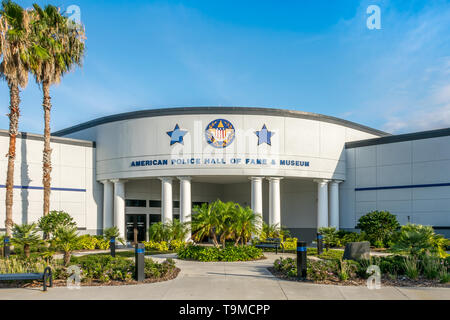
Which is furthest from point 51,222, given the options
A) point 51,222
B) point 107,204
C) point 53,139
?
point 53,139

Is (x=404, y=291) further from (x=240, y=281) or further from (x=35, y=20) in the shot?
(x=35, y=20)

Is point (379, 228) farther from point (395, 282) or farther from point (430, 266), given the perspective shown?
point (395, 282)

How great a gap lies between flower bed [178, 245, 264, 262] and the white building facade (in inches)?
275

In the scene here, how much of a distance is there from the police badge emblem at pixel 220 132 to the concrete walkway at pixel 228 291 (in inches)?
611

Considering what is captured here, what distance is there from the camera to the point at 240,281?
12.5 m

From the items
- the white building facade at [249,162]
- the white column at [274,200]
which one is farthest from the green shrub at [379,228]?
the white column at [274,200]

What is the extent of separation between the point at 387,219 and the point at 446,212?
4913 mm

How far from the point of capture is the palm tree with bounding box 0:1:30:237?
22.5 metres

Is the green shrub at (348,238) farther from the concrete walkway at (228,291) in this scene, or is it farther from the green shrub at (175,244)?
the concrete walkway at (228,291)

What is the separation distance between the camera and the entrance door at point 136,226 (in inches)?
A: 1319

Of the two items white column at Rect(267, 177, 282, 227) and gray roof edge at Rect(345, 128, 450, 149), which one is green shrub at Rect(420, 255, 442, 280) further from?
gray roof edge at Rect(345, 128, 450, 149)

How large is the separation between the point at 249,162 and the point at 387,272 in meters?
15.5

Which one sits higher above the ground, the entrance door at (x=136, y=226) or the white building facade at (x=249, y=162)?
the white building facade at (x=249, y=162)
